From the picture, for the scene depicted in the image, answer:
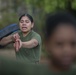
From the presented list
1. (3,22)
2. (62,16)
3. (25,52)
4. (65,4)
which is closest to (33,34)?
(25,52)

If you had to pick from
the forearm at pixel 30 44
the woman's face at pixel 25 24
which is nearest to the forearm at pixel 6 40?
the woman's face at pixel 25 24

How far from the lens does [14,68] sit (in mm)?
1395

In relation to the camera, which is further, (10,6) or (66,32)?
(10,6)

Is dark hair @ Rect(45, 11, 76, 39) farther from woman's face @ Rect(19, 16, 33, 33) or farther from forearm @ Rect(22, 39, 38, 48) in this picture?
woman's face @ Rect(19, 16, 33, 33)

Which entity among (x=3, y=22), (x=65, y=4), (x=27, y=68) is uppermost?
(x=27, y=68)

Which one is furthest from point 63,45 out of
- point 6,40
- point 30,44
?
point 6,40

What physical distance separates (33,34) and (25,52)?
259mm

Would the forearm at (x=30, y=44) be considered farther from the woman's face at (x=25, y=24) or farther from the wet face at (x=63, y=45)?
the wet face at (x=63, y=45)

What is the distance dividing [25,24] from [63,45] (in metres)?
3.71

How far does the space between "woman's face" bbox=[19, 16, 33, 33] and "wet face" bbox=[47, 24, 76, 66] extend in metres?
3.64

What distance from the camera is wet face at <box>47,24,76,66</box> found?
4.90 feet

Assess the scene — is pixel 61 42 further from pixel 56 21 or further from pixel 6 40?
pixel 6 40

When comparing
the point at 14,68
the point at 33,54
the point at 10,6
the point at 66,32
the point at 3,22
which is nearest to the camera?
the point at 14,68

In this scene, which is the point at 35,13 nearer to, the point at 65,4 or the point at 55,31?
the point at 65,4
